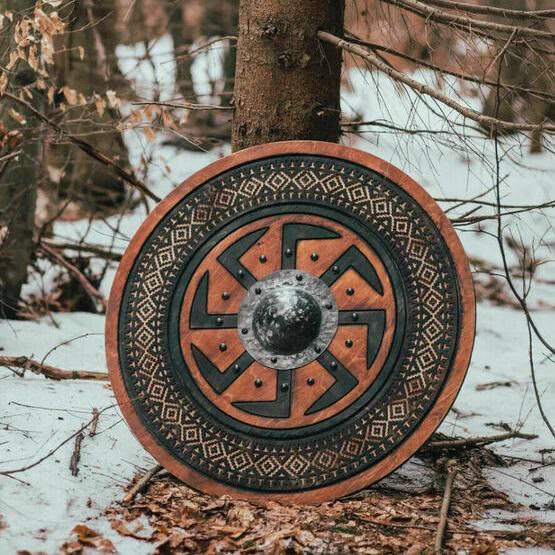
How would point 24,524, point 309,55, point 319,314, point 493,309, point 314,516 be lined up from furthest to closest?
point 493,309
point 309,55
point 319,314
point 314,516
point 24,524

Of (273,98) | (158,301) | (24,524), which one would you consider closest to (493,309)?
(273,98)

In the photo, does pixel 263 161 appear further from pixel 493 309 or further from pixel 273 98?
pixel 493 309

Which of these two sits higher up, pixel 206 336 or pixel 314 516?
pixel 206 336

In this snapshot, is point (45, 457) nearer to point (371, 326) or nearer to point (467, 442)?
point (371, 326)

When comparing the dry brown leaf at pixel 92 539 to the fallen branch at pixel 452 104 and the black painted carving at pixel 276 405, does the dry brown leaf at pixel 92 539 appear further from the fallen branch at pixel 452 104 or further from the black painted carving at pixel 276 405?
the fallen branch at pixel 452 104

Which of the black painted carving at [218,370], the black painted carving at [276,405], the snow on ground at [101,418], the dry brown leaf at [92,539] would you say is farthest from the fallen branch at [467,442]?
the dry brown leaf at [92,539]

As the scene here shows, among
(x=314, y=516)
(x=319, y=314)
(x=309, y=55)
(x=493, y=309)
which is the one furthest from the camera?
(x=493, y=309)

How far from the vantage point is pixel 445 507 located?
3.34 meters

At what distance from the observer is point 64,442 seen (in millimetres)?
3328

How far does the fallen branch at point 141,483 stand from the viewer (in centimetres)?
333

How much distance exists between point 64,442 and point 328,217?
120cm

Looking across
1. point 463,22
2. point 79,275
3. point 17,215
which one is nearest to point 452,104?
point 463,22

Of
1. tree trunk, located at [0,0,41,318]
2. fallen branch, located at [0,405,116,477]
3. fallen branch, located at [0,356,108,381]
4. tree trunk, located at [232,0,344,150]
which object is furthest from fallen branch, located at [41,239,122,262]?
fallen branch, located at [0,405,116,477]

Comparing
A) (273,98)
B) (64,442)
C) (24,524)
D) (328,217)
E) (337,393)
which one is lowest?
(24,524)
